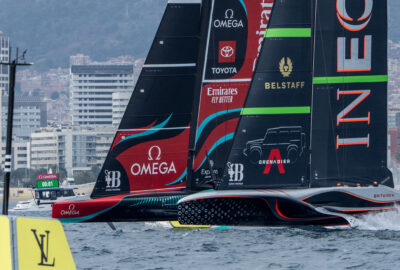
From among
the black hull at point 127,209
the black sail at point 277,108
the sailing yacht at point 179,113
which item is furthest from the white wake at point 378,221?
the black hull at point 127,209

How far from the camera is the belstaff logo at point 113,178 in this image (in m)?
21.8

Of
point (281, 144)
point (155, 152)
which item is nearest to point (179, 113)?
point (155, 152)

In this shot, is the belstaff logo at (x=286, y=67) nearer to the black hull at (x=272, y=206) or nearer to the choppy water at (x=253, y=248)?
the black hull at (x=272, y=206)

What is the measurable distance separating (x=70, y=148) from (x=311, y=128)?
160485 millimetres

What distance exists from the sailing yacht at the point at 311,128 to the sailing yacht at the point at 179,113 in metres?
1.65

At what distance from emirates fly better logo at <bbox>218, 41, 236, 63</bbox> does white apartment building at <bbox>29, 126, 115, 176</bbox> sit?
6087 inches

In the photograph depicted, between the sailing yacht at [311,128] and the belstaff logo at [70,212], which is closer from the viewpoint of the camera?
the sailing yacht at [311,128]

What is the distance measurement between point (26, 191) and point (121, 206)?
4446 inches

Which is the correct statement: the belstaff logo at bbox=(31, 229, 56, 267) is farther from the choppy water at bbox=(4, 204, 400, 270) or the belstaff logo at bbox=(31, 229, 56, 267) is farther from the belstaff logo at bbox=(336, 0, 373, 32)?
the belstaff logo at bbox=(336, 0, 373, 32)

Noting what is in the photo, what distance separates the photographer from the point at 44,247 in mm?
8781

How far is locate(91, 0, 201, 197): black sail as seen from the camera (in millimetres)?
21812

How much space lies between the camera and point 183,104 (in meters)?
22.2

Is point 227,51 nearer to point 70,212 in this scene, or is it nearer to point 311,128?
point 311,128

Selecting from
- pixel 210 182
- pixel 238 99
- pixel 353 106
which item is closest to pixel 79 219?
pixel 210 182
